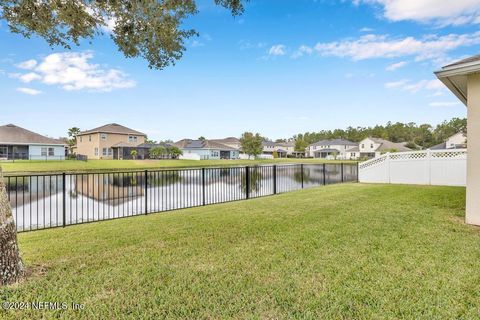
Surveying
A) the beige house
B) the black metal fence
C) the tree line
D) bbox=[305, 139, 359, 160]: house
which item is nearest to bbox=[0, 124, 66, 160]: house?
→ the black metal fence

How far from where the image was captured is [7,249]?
2.83 m

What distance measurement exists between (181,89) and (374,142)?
53803mm

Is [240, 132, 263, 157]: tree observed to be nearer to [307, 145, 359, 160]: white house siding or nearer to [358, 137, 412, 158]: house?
[307, 145, 359, 160]: white house siding

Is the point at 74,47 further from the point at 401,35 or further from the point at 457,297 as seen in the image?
the point at 401,35

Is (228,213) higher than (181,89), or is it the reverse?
(181,89)

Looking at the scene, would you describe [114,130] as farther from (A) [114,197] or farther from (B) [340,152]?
(B) [340,152]

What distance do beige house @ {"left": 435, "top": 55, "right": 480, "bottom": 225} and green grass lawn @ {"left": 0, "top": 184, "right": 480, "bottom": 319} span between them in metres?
0.43

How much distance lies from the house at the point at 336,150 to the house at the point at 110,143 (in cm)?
4658

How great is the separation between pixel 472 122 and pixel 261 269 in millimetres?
4830

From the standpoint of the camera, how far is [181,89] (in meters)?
22.7

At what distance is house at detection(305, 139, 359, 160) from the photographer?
68.9 meters

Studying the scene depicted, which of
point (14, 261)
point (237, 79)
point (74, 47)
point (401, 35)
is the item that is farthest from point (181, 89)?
point (14, 261)

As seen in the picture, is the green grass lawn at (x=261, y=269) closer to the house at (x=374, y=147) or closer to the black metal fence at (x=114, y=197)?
the black metal fence at (x=114, y=197)

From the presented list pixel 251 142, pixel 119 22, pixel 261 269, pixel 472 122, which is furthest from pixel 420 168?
pixel 251 142
